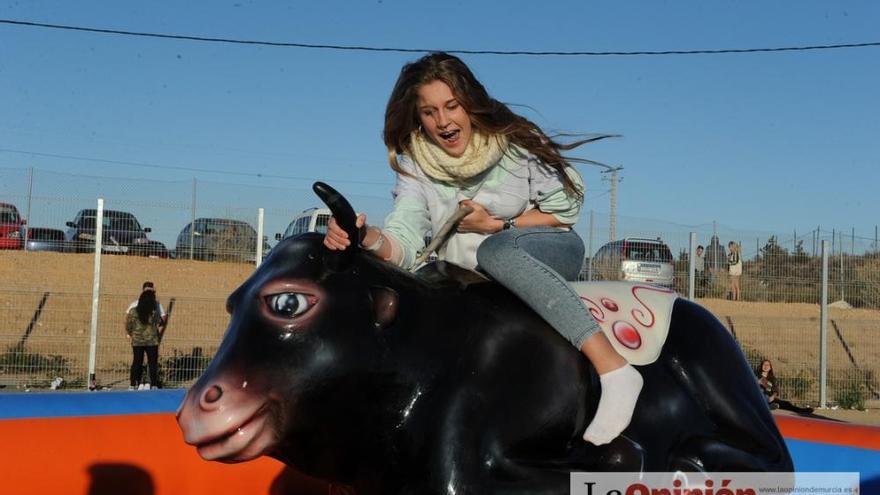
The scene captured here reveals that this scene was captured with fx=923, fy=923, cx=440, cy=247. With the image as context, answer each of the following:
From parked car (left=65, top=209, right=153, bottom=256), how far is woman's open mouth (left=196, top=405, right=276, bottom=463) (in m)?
9.92

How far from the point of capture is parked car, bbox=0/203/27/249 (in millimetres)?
12000

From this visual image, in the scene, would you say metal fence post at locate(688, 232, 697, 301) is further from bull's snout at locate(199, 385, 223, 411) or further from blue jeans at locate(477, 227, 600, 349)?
bull's snout at locate(199, 385, 223, 411)

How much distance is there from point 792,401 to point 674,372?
432 inches

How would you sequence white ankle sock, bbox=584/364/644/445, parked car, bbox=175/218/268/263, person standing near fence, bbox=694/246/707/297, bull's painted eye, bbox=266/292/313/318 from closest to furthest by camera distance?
bull's painted eye, bbox=266/292/313/318, white ankle sock, bbox=584/364/644/445, parked car, bbox=175/218/268/263, person standing near fence, bbox=694/246/707/297

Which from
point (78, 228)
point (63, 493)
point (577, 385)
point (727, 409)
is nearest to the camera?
point (577, 385)

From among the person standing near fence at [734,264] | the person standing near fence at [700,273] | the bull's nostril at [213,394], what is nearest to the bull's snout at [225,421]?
the bull's nostril at [213,394]

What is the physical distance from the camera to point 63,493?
3.43 metres

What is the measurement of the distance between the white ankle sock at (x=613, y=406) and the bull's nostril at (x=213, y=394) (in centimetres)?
98

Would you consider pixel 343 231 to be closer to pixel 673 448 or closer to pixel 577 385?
pixel 577 385

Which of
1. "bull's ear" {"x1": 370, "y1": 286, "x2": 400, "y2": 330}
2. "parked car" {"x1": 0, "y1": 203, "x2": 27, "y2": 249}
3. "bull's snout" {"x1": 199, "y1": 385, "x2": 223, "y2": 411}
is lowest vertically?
"bull's snout" {"x1": 199, "y1": 385, "x2": 223, "y2": 411}

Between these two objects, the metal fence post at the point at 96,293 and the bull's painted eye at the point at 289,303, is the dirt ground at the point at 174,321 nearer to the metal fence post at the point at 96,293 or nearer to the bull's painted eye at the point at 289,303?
the metal fence post at the point at 96,293

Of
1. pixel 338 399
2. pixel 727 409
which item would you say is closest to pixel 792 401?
pixel 727 409

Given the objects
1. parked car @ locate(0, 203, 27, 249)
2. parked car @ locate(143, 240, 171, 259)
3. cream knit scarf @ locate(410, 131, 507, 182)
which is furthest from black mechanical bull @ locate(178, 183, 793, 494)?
parked car @ locate(0, 203, 27, 249)

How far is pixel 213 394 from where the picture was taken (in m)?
2.10
